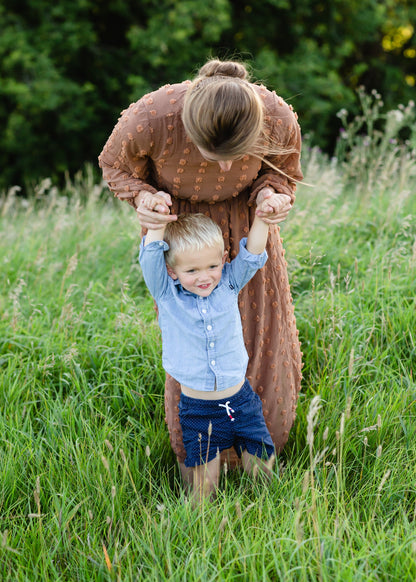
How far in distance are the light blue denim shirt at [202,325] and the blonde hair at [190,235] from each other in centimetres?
7

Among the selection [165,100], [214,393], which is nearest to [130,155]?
[165,100]

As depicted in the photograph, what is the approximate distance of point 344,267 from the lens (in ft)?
12.3

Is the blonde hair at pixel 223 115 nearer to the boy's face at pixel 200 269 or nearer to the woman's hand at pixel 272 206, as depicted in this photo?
the woman's hand at pixel 272 206

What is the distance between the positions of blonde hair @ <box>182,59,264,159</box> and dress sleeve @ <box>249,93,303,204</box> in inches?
9.2

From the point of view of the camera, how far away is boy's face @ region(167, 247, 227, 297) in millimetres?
2035

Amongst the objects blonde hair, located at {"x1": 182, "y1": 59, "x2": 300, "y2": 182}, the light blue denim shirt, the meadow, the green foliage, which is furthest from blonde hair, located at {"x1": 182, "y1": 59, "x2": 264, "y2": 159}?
the green foliage

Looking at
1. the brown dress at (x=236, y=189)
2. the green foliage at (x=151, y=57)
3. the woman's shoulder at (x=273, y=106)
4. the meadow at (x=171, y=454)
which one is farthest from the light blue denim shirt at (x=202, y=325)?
the green foliage at (x=151, y=57)

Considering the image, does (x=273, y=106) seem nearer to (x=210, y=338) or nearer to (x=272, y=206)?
(x=272, y=206)

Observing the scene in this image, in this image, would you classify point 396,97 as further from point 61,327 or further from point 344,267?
point 61,327

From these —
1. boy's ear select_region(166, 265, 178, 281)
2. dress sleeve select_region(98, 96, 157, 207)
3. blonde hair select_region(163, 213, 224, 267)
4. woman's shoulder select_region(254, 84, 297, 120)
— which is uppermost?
woman's shoulder select_region(254, 84, 297, 120)

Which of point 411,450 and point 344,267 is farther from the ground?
point 344,267

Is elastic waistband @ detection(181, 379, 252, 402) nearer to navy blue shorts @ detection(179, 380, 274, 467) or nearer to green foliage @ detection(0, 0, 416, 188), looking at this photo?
navy blue shorts @ detection(179, 380, 274, 467)

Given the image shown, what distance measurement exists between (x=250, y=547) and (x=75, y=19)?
10643mm

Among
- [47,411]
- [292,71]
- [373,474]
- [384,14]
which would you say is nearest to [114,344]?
[47,411]
